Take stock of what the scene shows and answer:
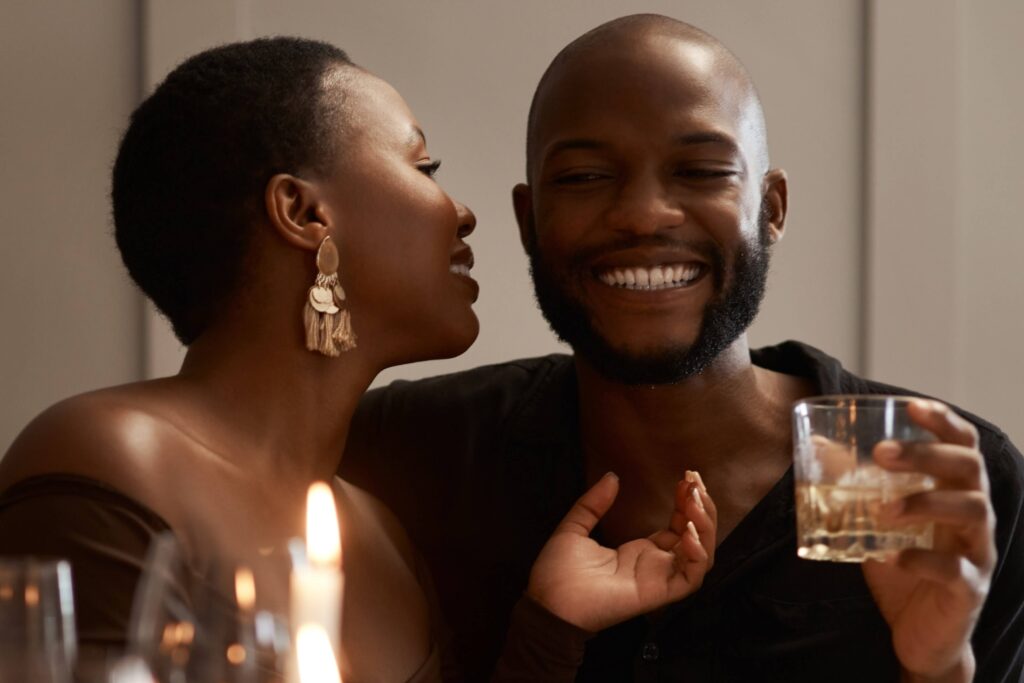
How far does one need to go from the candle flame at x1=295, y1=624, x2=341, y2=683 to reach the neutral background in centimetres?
195

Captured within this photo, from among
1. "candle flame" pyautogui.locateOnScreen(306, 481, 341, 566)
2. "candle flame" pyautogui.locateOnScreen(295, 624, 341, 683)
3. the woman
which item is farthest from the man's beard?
"candle flame" pyautogui.locateOnScreen(295, 624, 341, 683)

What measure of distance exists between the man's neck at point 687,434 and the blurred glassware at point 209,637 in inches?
→ 53.1

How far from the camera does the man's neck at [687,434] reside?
232 cm

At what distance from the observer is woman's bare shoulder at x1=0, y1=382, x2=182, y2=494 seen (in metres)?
1.62

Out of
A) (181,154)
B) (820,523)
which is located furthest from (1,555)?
(820,523)

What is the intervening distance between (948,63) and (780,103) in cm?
35

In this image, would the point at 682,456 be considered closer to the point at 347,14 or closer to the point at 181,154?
the point at 181,154

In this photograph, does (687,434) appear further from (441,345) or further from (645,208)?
(441,345)

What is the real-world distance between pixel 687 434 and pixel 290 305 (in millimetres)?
794

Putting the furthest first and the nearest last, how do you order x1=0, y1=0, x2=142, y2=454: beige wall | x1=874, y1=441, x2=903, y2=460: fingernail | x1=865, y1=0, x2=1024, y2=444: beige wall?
x1=865, y1=0, x2=1024, y2=444: beige wall
x1=0, y1=0, x2=142, y2=454: beige wall
x1=874, y1=441, x2=903, y2=460: fingernail

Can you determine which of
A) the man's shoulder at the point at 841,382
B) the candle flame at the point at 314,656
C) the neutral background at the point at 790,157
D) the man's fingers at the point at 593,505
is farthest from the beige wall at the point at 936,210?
the candle flame at the point at 314,656

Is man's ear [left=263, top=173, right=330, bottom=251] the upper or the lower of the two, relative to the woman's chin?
upper

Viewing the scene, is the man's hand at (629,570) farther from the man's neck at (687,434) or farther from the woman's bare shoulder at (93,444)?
the woman's bare shoulder at (93,444)

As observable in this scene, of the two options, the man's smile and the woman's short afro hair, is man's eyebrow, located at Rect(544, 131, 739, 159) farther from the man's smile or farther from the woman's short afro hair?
the woman's short afro hair
